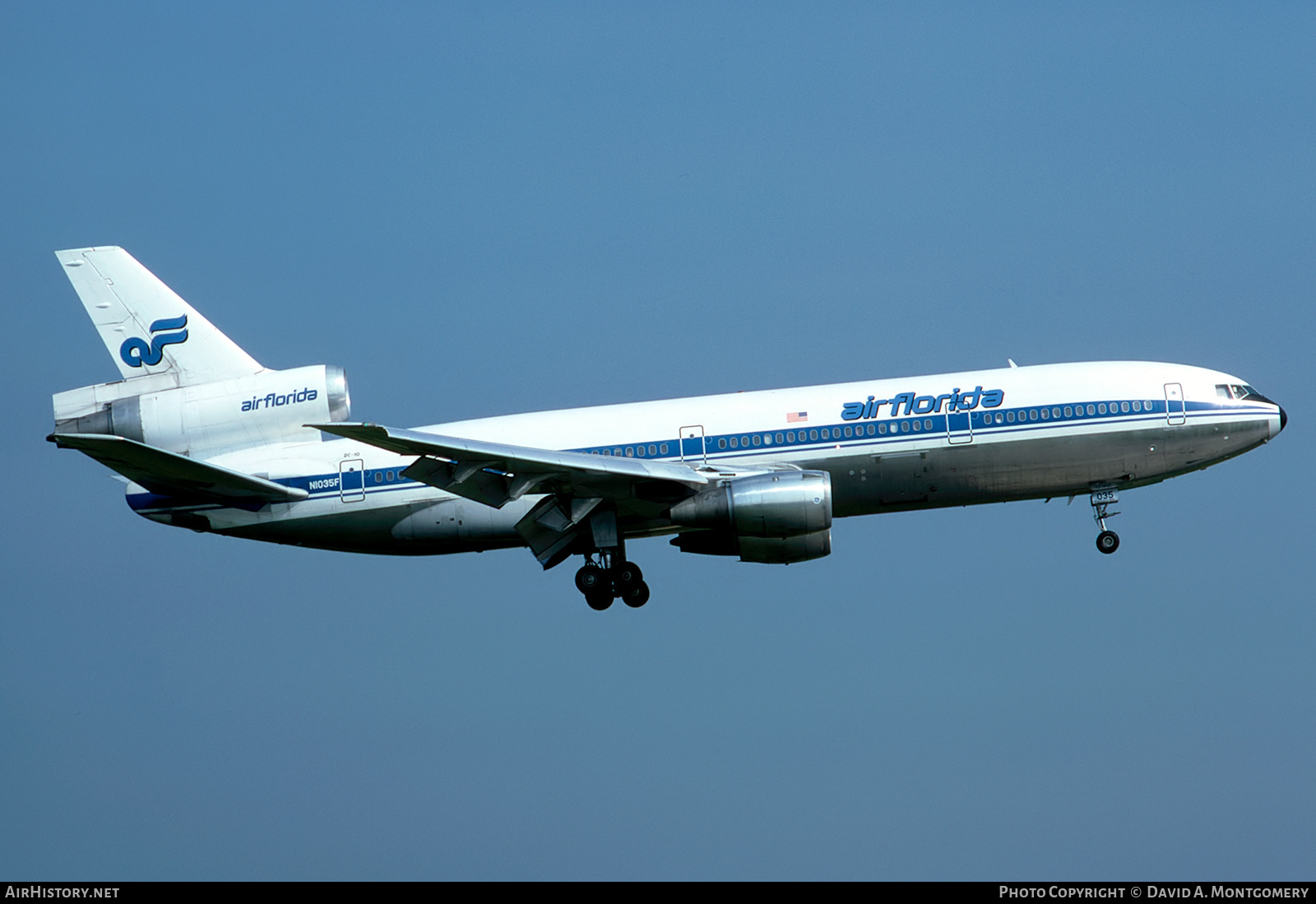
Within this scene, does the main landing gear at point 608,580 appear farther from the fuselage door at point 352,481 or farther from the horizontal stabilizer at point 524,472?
the fuselage door at point 352,481

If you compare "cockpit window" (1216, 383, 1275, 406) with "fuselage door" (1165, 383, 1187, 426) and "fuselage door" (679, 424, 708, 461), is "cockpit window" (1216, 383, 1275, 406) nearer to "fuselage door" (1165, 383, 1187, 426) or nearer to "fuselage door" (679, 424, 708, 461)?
"fuselage door" (1165, 383, 1187, 426)

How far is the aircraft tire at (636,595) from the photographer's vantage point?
42000mm

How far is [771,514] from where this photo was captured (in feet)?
128

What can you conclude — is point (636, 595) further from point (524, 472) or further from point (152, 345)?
point (152, 345)

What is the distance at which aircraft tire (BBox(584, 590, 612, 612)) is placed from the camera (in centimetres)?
4184

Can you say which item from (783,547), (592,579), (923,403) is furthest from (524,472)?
(923,403)

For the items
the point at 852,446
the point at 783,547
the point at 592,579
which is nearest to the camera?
the point at 783,547

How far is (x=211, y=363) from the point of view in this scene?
1786 inches

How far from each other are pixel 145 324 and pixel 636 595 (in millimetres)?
15457

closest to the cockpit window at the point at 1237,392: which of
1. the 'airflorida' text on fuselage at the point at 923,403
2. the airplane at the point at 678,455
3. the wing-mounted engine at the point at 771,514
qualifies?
the airplane at the point at 678,455

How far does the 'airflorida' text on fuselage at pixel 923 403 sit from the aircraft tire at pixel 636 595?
Answer: 21.2ft

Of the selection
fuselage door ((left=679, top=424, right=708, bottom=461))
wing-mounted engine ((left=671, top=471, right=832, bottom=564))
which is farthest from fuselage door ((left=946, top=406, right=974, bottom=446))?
fuselage door ((left=679, top=424, right=708, bottom=461))
